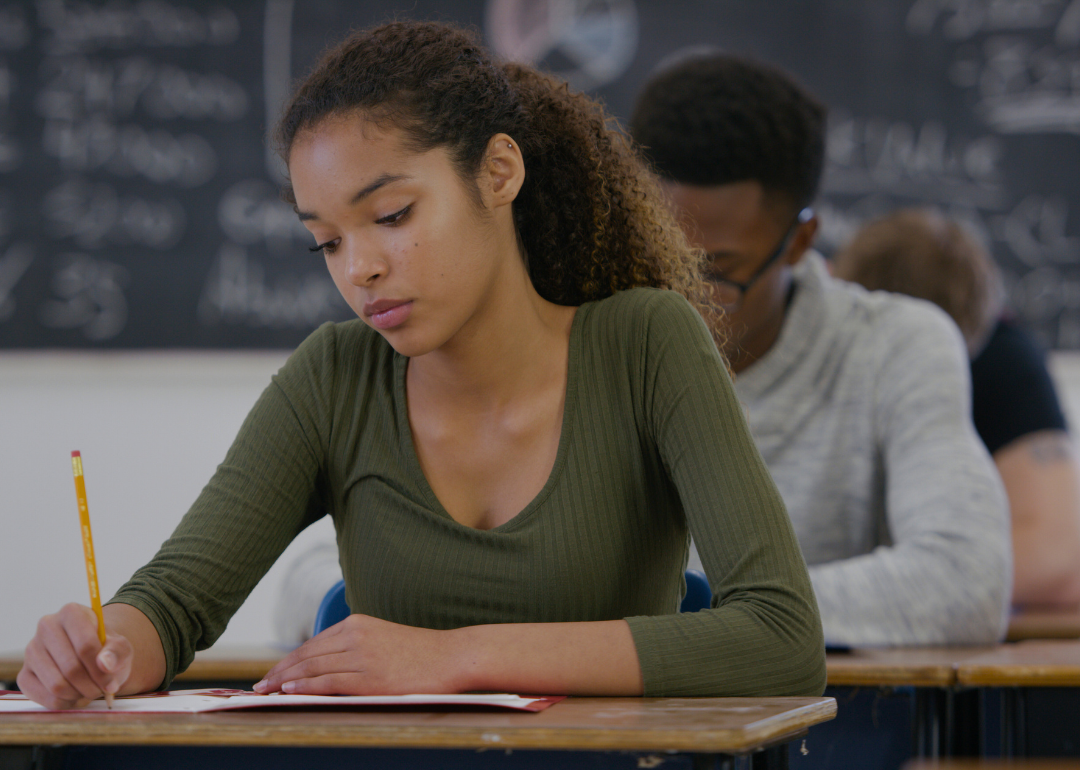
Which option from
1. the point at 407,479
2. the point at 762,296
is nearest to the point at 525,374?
the point at 407,479

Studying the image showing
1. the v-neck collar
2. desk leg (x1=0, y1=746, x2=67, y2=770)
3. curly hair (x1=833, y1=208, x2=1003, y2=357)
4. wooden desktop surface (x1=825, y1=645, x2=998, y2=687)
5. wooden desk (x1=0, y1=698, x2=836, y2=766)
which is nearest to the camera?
wooden desk (x1=0, y1=698, x2=836, y2=766)

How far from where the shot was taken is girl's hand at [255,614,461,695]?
0.87m

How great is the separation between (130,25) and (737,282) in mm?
1836

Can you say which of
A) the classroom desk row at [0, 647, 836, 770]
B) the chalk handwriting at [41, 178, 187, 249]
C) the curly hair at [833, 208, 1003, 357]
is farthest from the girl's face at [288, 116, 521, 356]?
the chalk handwriting at [41, 178, 187, 249]

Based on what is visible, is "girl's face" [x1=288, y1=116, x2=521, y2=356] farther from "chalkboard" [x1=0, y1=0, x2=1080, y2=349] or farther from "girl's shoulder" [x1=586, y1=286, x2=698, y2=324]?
"chalkboard" [x1=0, y1=0, x2=1080, y2=349]

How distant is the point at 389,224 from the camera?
3.43 feet

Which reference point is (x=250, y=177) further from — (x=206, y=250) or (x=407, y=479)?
(x=407, y=479)

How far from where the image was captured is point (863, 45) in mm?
2834

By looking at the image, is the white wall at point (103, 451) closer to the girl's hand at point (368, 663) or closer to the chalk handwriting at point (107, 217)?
the chalk handwriting at point (107, 217)

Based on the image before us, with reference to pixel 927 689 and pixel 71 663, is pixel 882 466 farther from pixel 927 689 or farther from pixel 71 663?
pixel 71 663

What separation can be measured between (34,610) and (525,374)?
6.91 ft

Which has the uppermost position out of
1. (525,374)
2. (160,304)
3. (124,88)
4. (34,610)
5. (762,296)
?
(124,88)

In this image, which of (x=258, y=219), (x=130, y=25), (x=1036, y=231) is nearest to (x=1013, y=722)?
(x=1036, y=231)

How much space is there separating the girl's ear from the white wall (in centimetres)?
173
